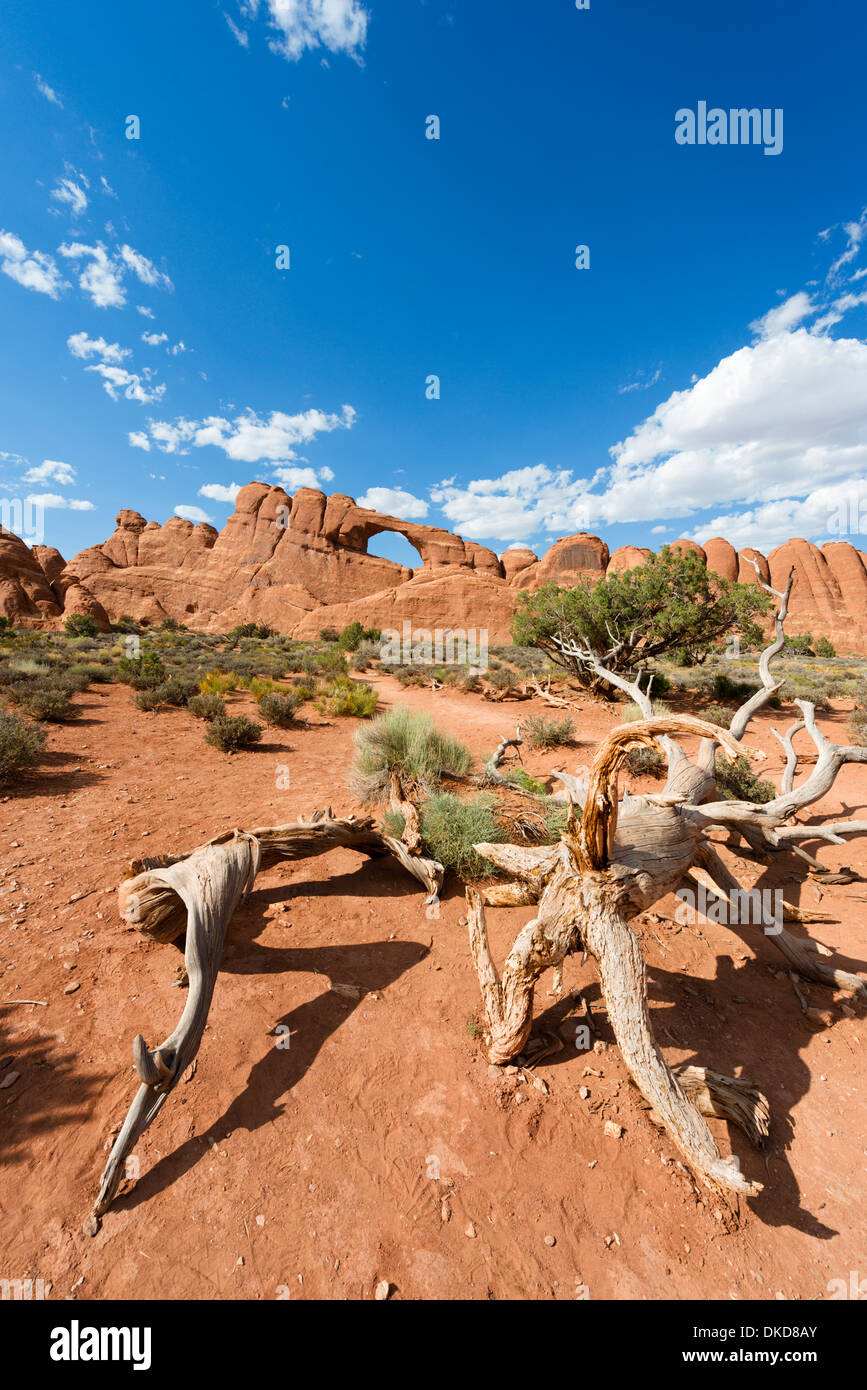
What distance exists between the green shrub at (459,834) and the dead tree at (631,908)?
1.13m

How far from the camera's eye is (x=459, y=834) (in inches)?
201

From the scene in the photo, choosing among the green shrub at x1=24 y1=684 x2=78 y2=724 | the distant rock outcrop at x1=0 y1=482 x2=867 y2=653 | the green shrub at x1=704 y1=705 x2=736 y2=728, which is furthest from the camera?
the distant rock outcrop at x1=0 y1=482 x2=867 y2=653

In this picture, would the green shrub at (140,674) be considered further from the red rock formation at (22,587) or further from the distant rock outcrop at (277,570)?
the red rock formation at (22,587)

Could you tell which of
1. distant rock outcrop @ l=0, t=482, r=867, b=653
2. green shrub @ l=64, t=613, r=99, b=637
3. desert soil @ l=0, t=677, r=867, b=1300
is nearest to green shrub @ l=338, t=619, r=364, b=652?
distant rock outcrop @ l=0, t=482, r=867, b=653

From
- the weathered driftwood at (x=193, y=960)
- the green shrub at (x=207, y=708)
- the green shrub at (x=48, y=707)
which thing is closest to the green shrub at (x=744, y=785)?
the weathered driftwood at (x=193, y=960)

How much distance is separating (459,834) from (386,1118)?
8.80 ft

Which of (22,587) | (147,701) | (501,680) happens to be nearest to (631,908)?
(147,701)

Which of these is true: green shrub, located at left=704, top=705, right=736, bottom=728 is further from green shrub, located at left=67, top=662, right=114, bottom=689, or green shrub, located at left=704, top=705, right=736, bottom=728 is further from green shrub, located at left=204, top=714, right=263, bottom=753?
green shrub, located at left=67, top=662, right=114, bottom=689

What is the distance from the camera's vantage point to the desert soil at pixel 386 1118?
203 centimetres

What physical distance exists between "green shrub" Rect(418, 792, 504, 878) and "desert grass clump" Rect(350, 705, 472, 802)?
1.11 m

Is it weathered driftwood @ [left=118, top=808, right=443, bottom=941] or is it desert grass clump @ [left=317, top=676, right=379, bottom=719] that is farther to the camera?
desert grass clump @ [left=317, top=676, right=379, bottom=719]

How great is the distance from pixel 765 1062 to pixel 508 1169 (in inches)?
79.1

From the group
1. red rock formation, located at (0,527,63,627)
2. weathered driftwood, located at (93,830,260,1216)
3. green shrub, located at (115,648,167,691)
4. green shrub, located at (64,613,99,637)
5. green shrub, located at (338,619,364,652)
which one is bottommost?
weathered driftwood, located at (93,830,260,1216)

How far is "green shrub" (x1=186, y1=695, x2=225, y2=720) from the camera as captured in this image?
35.9 feet
